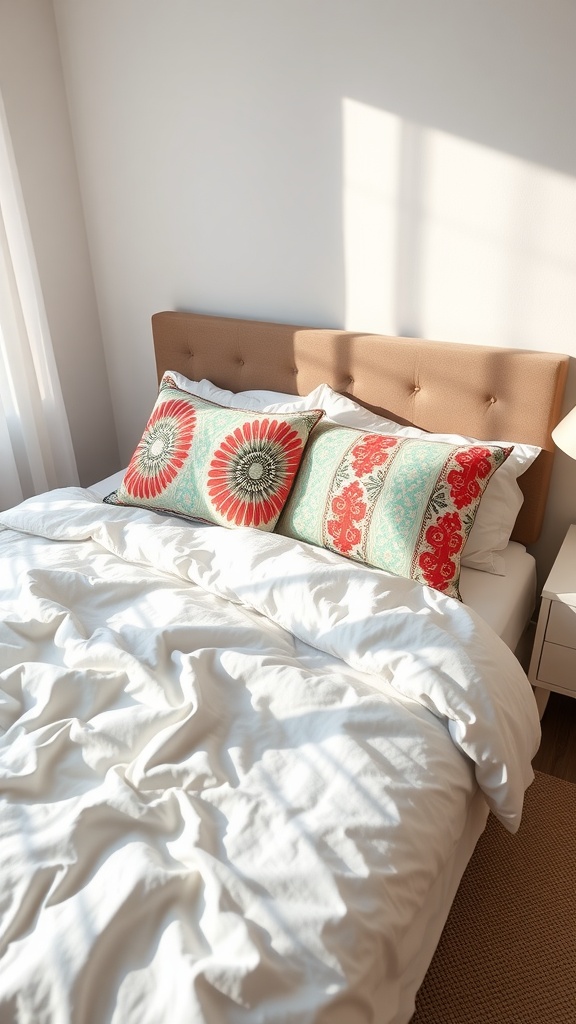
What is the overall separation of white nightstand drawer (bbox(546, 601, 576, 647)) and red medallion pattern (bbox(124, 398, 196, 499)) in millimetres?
1093

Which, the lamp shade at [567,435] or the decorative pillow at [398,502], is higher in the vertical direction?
the lamp shade at [567,435]

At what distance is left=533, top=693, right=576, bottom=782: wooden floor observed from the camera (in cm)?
200

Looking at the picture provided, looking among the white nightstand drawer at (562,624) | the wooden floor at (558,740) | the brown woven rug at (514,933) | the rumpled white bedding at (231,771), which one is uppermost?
the rumpled white bedding at (231,771)

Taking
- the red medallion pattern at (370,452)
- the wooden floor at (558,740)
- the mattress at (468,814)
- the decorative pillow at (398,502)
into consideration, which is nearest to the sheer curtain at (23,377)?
the mattress at (468,814)

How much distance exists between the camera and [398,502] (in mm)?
1787

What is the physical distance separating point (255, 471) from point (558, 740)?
3.82 feet

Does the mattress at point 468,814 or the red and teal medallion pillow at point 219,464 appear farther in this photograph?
the red and teal medallion pillow at point 219,464

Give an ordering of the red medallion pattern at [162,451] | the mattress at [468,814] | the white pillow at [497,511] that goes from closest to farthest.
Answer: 1. the mattress at [468,814]
2. the white pillow at [497,511]
3. the red medallion pattern at [162,451]

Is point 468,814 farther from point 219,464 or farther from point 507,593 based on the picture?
point 219,464

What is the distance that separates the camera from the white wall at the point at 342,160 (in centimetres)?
186

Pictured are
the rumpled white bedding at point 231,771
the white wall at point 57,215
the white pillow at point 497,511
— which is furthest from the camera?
the white wall at point 57,215

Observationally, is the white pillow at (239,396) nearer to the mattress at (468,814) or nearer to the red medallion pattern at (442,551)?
the mattress at (468,814)

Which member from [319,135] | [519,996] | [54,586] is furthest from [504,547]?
[319,135]

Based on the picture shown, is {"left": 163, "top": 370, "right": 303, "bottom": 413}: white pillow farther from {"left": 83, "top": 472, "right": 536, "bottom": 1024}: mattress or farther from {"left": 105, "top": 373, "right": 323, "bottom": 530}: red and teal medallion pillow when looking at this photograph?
{"left": 83, "top": 472, "right": 536, "bottom": 1024}: mattress
